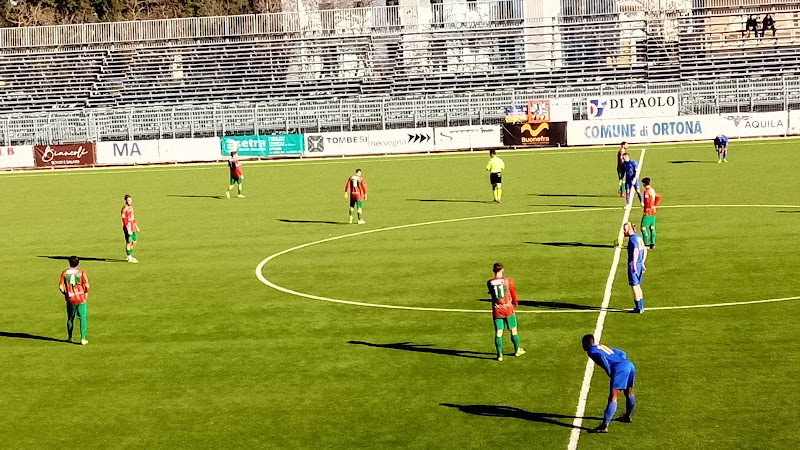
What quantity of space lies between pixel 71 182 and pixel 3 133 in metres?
14.6

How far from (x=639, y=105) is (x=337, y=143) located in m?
17.9

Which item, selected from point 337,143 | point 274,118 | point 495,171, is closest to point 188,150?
point 274,118

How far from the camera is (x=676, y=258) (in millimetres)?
29812

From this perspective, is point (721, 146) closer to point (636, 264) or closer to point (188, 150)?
point (636, 264)

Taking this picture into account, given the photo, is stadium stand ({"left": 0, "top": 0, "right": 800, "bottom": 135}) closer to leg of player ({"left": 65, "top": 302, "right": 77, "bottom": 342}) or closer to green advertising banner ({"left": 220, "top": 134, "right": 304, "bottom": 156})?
green advertising banner ({"left": 220, "top": 134, "right": 304, "bottom": 156})

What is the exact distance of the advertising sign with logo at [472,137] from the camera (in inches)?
2581

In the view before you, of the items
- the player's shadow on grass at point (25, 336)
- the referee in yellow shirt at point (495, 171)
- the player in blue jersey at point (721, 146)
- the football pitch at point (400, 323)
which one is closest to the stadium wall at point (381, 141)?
the player in blue jersey at point (721, 146)

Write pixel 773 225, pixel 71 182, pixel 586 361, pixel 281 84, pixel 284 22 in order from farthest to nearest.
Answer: pixel 284 22
pixel 281 84
pixel 71 182
pixel 773 225
pixel 586 361

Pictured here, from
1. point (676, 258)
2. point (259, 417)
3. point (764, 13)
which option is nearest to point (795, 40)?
point (764, 13)

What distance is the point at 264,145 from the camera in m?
66.7

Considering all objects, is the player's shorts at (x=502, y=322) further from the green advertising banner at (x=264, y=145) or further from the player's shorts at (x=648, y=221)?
the green advertising banner at (x=264, y=145)

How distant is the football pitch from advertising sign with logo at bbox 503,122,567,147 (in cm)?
1846

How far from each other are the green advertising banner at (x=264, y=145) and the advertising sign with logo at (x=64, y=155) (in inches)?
310

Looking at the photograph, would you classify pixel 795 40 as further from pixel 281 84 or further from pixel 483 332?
pixel 483 332
